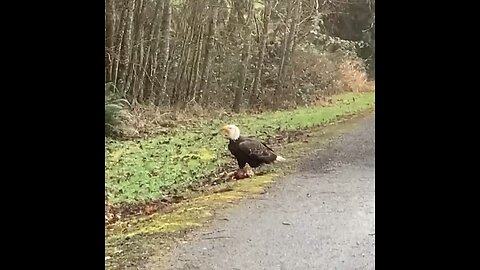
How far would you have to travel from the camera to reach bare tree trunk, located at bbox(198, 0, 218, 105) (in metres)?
1.42

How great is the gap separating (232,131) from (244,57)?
19 centimetres

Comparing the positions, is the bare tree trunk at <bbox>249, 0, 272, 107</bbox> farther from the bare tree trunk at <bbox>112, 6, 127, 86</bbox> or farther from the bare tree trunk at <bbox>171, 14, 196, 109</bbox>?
the bare tree trunk at <bbox>112, 6, 127, 86</bbox>

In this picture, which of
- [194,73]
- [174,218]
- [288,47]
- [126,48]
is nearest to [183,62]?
[194,73]

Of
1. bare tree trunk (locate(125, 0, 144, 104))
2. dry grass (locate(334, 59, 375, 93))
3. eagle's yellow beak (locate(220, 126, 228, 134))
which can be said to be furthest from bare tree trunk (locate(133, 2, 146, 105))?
dry grass (locate(334, 59, 375, 93))

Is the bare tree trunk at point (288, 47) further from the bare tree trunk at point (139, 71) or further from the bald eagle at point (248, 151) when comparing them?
the bare tree trunk at point (139, 71)

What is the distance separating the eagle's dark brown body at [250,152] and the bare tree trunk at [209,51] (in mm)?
145

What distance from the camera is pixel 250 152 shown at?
1.42 m

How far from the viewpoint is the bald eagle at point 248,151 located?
4.64 ft
